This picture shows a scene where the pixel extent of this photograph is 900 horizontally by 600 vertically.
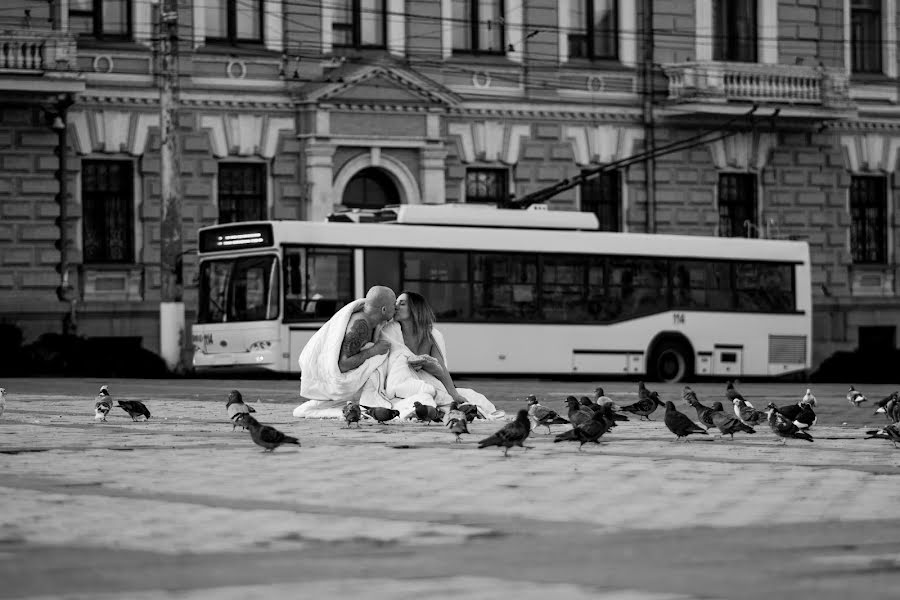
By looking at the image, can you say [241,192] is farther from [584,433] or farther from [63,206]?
[584,433]

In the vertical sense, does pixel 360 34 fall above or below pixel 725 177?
above

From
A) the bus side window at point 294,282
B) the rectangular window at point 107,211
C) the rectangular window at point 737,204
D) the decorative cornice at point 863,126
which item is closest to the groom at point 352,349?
the bus side window at point 294,282

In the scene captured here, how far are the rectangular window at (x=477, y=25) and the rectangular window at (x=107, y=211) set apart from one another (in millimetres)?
7579

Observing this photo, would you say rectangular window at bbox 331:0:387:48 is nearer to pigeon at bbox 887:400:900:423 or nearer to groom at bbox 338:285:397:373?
pigeon at bbox 887:400:900:423

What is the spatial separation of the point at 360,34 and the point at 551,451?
27.2 meters

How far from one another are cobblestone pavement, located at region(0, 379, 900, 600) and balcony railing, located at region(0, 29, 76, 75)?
2094 centimetres

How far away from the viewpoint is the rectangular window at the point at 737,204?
43062 mm

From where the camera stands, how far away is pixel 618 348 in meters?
33.7

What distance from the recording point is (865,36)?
45125 mm

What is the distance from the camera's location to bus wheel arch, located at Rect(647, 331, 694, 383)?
112ft

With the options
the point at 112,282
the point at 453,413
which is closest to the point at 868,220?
the point at 112,282

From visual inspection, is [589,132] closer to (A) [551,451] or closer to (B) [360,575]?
(A) [551,451]

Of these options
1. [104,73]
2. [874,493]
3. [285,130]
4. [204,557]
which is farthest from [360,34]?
[204,557]

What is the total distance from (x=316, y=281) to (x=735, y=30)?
52.8ft
